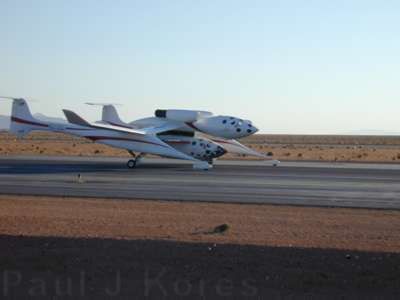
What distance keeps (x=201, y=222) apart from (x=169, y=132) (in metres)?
23.9

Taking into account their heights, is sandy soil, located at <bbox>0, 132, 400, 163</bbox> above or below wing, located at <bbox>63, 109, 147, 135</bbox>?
below

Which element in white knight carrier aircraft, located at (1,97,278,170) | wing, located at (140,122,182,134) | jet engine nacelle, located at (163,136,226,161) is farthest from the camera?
wing, located at (140,122,182,134)

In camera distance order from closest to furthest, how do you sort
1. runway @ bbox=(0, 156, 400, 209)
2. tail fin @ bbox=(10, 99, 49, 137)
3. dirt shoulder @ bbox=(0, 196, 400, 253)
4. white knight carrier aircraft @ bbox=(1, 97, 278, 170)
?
dirt shoulder @ bbox=(0, 196, 400, 253) → runway @ bbox=(0, 156, 400, 209) → white knight carrier aircraft @ bbox=(1, 97, 278, 170) → tail fin @ bbox=(10, 99, 49, 137)

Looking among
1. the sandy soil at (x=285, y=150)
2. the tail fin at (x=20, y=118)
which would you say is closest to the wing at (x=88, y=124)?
the tail fin at (x=20, y=118)

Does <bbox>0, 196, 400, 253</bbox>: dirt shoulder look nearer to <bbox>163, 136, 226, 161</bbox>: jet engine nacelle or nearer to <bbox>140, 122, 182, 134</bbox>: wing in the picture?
<bbox>163, 136, 226, 161</bbox>: jet engine nacelle

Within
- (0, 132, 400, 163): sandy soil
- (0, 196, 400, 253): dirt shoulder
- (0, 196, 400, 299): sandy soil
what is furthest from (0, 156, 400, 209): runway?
(0, 132, 400, 163): sandy soil

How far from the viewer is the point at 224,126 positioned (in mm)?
40719

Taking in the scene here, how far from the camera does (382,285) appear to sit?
855 centimetres

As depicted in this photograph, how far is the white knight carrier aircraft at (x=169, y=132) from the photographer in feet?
128

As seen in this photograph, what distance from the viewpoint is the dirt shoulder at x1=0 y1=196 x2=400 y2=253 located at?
14039 mm

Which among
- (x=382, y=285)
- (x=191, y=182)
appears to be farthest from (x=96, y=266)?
(x=191, y=182)

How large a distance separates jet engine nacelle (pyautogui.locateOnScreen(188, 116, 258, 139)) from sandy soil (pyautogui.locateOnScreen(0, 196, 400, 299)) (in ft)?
79.3

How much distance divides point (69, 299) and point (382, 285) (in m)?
3.80

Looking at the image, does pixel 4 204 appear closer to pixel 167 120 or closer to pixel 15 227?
pixel 15 227
